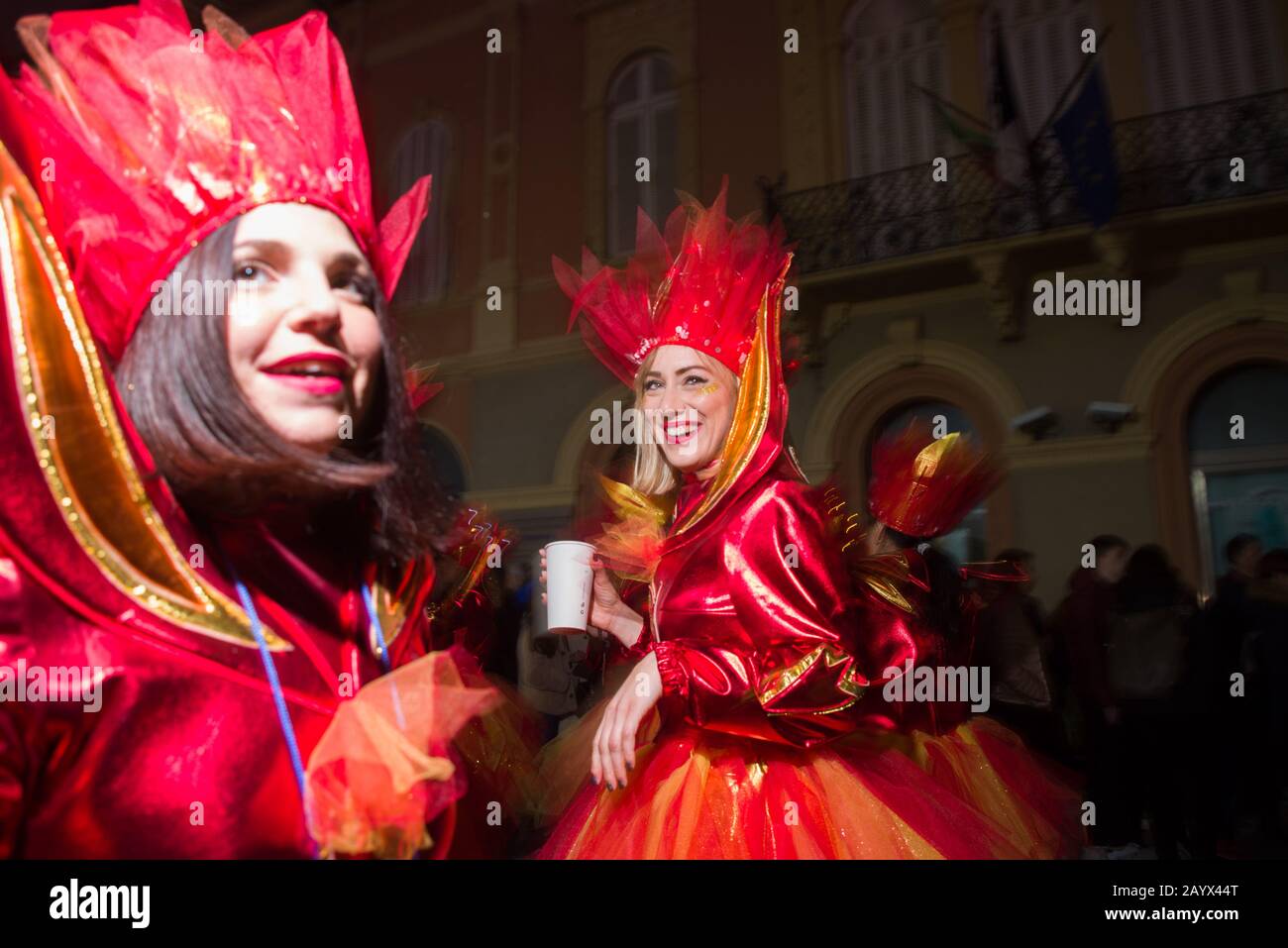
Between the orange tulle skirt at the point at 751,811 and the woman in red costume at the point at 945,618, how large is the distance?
20cm

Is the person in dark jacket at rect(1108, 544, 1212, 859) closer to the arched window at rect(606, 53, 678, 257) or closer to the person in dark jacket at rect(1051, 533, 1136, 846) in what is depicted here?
the person in dark jacket at rect(1051, 533, 1136, 846)

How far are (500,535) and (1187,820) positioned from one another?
5.25 feet

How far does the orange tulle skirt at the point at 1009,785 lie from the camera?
1992mm

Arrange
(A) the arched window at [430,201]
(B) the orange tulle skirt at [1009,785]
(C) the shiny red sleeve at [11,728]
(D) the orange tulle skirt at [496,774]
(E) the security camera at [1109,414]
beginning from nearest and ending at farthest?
(C) the shiny red sleeve at [11,728]
(D) the orange tulle skirt at [496,774]
(A) the arched window at [430,201]
(B) the orange tulle skirt at [1009,785]
(E) the security camera at [1109,414]

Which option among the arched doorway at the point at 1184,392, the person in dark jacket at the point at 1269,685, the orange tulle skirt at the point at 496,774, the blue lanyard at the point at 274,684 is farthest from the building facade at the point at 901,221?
the blue lanyard at the point at 274,684

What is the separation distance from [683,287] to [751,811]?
3.16ft

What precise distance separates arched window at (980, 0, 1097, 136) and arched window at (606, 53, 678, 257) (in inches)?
27.7

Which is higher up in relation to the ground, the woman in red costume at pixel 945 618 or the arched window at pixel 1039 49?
the arched window at pixel 1039 49

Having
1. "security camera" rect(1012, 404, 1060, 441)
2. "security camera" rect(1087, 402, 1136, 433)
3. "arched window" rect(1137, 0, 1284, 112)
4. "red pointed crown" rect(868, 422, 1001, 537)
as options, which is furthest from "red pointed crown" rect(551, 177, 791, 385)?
"arched window" rect(1137, 0, 1284, 112)

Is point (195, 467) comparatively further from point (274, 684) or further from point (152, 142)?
point (152, 142)

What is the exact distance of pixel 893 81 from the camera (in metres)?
2.16

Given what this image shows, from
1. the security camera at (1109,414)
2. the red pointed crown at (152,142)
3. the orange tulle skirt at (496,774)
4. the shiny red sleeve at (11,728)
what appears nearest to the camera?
the shiny red sleeve at (11,728)

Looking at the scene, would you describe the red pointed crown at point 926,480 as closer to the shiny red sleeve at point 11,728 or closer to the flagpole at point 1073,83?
the flagpole at point 1073,83
